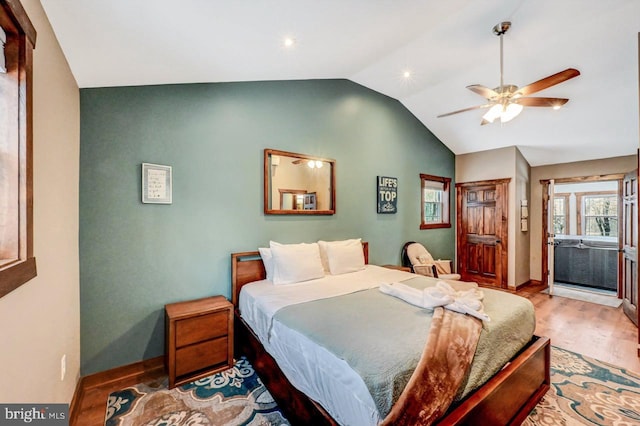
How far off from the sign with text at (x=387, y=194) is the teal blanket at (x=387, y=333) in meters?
2.21

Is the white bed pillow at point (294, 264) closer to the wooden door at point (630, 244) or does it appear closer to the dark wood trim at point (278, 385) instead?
the dark wood trim at point (278, 385)

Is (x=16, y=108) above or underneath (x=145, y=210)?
above

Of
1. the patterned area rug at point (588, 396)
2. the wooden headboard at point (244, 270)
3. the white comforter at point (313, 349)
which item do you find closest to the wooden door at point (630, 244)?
the patterned area rug at point (588, 396)

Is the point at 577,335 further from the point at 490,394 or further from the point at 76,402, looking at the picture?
the point at 76,402

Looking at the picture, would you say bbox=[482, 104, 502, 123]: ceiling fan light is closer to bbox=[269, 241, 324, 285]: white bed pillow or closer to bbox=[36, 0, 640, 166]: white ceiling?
bbox=[36, 0, 640, 166]: white ceiling

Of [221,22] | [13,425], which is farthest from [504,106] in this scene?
[13,425]

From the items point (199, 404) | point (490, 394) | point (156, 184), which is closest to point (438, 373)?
point (490, 394)

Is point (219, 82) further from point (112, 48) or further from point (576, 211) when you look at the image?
point (576, 211)

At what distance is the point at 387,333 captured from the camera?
1623 mm

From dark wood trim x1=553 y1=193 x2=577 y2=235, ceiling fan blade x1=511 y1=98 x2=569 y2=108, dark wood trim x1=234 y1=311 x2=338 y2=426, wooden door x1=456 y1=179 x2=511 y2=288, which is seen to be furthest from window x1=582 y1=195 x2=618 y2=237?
dark wood trim x1=234 y1=311 x2=338 y2=426

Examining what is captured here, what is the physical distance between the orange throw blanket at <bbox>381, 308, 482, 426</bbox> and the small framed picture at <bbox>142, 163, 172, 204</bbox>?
245 cm

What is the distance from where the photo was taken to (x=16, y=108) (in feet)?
3.94

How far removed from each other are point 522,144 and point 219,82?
16.5 feet

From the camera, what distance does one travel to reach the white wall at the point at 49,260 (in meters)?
1.16
